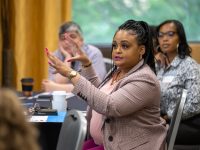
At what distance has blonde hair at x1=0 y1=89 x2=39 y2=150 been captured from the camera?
94 cm

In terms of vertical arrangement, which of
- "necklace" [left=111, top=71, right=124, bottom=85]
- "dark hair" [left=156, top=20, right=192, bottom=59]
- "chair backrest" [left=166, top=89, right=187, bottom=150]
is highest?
"dark hair" [left=156, top=20, right=192, bottom=59]

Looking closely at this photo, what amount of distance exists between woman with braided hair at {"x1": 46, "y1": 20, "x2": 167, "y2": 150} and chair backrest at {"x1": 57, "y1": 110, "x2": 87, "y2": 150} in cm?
35

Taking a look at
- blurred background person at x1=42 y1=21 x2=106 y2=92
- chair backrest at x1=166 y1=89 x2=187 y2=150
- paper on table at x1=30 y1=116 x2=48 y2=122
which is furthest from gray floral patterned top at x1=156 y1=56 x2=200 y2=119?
paper on table at x1=30 y1=116 x2=48 y2=122

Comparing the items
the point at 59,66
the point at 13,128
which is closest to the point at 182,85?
the point at 59,66

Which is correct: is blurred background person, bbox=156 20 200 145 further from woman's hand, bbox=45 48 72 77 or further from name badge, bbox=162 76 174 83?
woman's hand, bbox=45 48 72 77

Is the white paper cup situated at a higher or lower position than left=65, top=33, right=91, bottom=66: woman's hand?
lower

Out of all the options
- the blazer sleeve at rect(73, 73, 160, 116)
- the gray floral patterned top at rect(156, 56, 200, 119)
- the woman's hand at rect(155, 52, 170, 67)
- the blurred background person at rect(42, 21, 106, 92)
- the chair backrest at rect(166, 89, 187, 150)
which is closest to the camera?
the blazer sleeve at rect(73, 73, 160, 116)

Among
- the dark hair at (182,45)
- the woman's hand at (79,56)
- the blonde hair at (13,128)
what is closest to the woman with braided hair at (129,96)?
the woman's hand at (79,56)

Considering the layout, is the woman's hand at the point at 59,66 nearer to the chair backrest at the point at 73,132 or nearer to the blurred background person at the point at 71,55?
the chair backrest at the point at 73,132

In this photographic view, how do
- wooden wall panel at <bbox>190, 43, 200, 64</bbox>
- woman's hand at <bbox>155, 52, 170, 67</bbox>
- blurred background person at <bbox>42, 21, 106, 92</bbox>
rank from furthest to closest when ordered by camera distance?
wooden wall panel at <bbox>190, 43, 200, 64</bbox> < blurred background person at <bbox>42, 21, 106, 92</bbox> < woman's hand at <bbox>155, 52, 170, 67</bbox>

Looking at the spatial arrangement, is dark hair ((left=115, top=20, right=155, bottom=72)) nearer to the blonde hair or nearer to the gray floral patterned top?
the gray floral patterned top

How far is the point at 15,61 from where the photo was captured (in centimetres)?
480

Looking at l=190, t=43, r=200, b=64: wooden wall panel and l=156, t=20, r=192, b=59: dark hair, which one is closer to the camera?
l=156, t=20, r=192, b=59: dark hair

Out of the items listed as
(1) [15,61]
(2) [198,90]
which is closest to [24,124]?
(2) [198,90]
